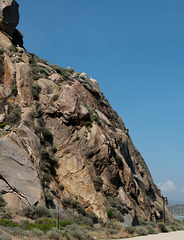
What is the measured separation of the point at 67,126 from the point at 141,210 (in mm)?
A: 13421

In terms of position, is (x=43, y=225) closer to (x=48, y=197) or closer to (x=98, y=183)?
(x=48, y=197)

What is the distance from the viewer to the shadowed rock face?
126ft

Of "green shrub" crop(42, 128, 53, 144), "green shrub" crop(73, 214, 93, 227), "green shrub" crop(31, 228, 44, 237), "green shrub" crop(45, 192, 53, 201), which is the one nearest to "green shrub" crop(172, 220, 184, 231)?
"green shrub" crop(73, 214, 93, 227)

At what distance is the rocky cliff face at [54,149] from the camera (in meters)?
22.8

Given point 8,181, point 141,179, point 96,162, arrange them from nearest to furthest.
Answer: point 8,181 < point 96,162 < point 141,179

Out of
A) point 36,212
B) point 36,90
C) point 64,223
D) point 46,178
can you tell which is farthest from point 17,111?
point 64,223

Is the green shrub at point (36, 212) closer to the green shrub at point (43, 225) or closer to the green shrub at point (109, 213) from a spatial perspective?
the green shrub at point (43, 225)

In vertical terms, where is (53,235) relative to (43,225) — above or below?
below

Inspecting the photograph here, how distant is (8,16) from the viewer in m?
38.8

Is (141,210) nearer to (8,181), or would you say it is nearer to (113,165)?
(113,165)

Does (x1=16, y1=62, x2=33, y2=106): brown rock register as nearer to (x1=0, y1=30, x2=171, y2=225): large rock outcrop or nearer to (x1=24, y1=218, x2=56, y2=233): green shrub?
(x1=0, y1=30, x2=171, y2=225): large rock outcrop

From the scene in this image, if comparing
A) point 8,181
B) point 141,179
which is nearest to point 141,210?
point 141,179

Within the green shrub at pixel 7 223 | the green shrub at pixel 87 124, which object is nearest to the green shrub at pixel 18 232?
the green shrub at pixel 7 223

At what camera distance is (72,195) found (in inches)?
1083
